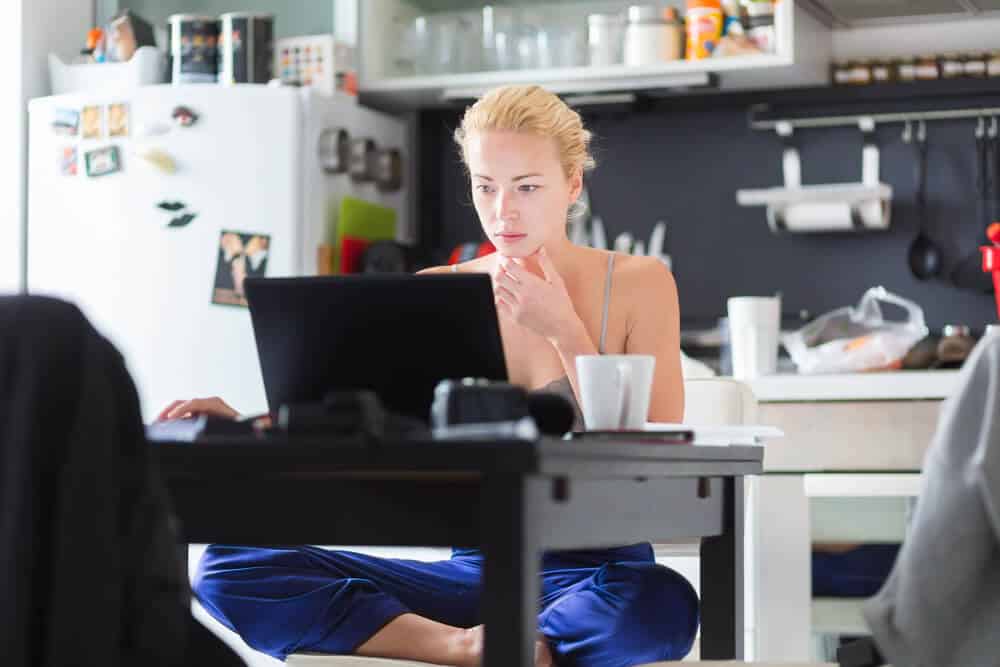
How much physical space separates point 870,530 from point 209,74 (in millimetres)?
2012

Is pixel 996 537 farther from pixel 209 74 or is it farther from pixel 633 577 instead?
pixel 209 74

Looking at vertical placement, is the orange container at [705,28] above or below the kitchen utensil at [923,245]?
above

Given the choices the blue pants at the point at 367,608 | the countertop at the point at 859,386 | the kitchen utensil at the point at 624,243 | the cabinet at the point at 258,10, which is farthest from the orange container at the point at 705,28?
the blue pants at the point at 367,608

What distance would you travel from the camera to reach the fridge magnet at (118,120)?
3971 millimetres

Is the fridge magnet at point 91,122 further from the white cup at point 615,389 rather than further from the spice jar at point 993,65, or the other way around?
the white cup at point 615,389

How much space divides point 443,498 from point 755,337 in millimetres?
2437

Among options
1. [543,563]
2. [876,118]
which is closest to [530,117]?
[543,563]

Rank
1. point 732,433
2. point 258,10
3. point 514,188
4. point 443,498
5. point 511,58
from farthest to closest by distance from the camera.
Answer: point 258,10 → point 511,58 → point 514,188 → point 732,433 → point 443,498

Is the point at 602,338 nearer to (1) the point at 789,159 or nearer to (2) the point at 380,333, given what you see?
(2) the point at 380,333

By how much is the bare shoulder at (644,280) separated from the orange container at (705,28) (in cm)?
161

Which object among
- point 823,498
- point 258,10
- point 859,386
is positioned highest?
point 258,10

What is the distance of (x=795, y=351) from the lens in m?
3.61

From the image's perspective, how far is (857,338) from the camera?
11.7 feet

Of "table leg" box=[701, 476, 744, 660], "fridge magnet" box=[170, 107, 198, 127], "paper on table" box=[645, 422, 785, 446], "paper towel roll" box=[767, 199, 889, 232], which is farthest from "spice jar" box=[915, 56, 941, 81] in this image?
"paper on table" box=[645, 422, 785, 446]
